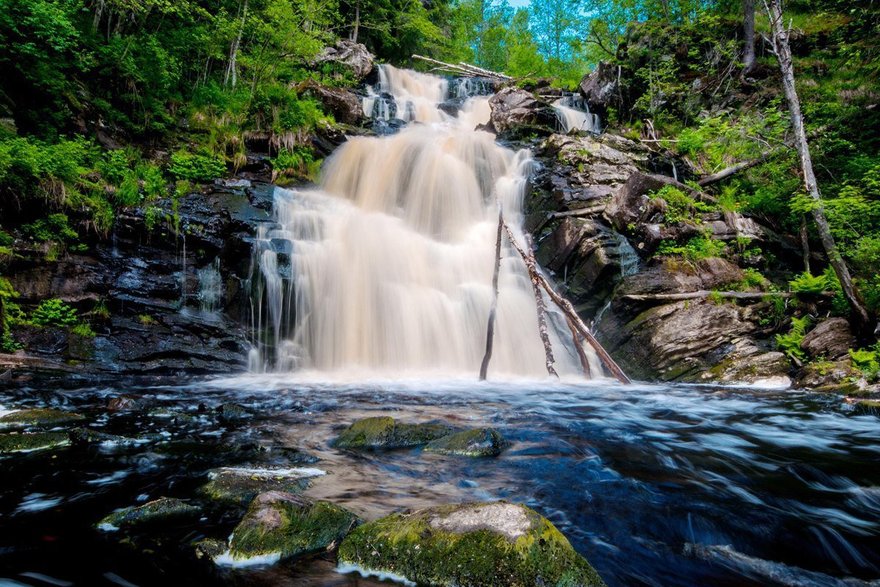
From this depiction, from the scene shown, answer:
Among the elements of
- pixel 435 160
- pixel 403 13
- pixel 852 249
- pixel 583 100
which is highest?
pixel 403 13

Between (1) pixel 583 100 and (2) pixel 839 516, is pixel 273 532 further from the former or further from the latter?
(1) pixel 583 100

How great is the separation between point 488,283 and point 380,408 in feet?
20.6

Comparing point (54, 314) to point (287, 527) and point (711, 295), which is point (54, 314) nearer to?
point (287, 527)

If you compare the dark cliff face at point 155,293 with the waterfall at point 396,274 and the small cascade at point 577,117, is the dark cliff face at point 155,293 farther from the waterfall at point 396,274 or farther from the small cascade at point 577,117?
the small cascade at point 577,117

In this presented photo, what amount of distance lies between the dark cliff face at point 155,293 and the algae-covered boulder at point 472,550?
26.6ft

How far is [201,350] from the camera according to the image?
9242 mm

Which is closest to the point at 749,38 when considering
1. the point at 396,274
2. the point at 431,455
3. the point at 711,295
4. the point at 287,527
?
the point at 711,295

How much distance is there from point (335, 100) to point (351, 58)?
22.4 feet

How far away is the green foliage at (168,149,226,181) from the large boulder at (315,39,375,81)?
12.4 m

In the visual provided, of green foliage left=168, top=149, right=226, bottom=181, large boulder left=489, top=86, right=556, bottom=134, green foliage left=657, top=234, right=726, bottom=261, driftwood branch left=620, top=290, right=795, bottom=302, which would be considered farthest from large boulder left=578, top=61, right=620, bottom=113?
green foliage left=168, top=149, right=226, bottom=181

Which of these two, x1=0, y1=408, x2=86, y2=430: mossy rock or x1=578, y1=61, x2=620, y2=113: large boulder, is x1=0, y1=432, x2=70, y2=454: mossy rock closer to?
x1=0, y1=408, x2=86, y2=430: mossy rock

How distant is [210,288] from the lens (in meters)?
9.88

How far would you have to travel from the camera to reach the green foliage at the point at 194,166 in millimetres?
11195

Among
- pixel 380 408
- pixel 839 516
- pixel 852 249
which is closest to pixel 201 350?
pixel 380 408
